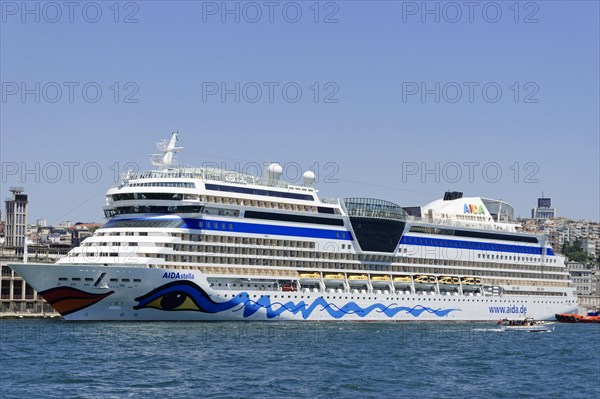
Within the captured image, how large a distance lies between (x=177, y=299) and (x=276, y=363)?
19407 mm

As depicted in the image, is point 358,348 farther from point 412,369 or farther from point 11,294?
point 11,294

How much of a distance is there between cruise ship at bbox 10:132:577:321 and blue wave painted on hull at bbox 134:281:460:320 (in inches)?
2.7

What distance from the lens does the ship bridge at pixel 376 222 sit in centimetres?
7688

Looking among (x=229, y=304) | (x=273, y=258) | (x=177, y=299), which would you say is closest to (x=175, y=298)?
(x=177, y=299)

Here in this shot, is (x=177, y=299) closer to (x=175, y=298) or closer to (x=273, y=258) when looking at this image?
(x=175, y=298)

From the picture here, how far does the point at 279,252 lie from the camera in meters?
70.9

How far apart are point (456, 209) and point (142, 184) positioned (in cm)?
3119

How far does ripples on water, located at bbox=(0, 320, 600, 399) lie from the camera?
37906 mm

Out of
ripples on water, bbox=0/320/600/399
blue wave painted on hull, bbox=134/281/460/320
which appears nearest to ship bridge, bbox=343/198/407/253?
blue wave painted on hull, bbox=134/281/460/320

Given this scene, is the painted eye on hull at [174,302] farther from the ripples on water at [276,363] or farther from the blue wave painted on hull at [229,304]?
the ripples on water at [276,363]

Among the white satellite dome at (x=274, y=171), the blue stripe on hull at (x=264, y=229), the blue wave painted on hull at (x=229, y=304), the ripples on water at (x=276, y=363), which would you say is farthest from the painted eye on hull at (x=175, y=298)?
the white satellite dome at (x=274, y=171)

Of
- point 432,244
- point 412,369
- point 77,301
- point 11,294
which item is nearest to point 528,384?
point 412,369

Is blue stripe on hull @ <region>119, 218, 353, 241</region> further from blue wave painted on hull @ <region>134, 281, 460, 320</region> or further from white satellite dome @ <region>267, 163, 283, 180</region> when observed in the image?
blue wave painted on hull @ <region>134, 281, 460, 320</region>

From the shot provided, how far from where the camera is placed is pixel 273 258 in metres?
70.1
